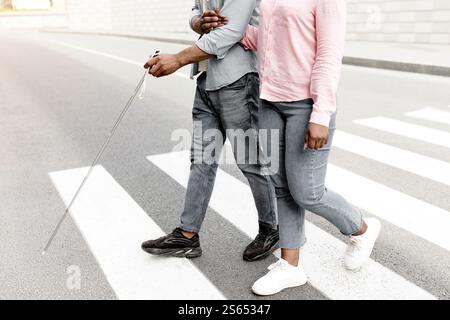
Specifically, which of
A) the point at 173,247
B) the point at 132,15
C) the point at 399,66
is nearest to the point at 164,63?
the point at 173,247

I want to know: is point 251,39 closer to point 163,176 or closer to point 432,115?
point 163,176

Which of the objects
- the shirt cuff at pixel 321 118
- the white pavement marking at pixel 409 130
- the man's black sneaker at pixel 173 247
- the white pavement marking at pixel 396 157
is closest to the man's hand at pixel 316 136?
the shirt cuff at pixel 321 118

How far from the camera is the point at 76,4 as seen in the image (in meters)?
40.8

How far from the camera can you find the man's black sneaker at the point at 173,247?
292cm

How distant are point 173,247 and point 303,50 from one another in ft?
4.78

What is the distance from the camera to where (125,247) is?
3.07m

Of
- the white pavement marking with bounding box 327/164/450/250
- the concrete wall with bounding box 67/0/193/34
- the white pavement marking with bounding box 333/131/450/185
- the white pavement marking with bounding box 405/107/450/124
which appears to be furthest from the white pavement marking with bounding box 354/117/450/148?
the concrete wall with bounding box 67/0/193/34

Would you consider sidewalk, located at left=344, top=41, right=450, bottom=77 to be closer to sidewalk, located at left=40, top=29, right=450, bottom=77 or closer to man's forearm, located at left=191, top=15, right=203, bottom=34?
sidewalk, located at left=40, top=29, right=450, bottom=77

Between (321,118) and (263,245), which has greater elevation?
(321,118)

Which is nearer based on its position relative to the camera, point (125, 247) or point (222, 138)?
point (222, 138)

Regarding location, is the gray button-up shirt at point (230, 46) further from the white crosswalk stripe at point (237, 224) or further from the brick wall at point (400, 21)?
the brick wall at point (400, 21)

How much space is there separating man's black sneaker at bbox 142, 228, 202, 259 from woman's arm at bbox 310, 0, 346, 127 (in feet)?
4.05
